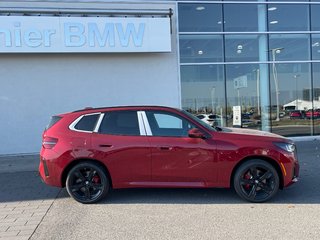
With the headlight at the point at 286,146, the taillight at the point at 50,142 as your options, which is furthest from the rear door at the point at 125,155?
the headlight at the point at 286,146

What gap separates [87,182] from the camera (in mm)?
6180

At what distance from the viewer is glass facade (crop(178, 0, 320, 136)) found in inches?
531

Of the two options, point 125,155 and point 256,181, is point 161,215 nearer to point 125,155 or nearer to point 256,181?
point 125,155

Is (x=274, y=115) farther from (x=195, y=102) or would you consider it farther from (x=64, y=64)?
(x=64, y=64)

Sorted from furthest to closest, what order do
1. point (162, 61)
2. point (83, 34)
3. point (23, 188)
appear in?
point (162, 61) → point (83, 34) → point (23, 188)

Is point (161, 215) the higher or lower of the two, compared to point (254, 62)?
lower

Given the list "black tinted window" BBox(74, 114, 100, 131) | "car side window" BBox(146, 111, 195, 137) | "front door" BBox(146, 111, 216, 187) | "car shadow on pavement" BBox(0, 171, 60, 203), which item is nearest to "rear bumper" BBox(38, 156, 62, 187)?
"car shadow on pavement" BBox(0, 171, 60, 203)

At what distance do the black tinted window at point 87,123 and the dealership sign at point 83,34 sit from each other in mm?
6089

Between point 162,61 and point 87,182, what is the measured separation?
7509 millimetres

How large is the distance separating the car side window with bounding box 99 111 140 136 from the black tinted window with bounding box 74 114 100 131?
5.9 inches

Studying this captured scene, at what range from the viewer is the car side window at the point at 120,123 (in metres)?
6.28

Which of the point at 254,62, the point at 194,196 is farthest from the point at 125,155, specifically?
the point at 254,62

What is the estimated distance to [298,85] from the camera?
46.3ft

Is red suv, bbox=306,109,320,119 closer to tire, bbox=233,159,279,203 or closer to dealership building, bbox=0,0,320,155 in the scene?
dealership building, bbox=0,0,320,155
